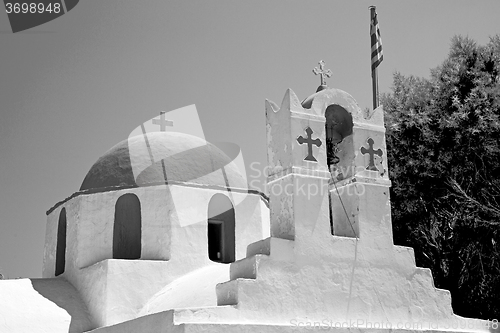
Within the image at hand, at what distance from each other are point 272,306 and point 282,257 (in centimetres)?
53

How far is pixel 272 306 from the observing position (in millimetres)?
6738

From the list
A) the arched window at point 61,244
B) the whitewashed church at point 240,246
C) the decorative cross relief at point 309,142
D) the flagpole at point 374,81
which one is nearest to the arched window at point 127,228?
the whitewashed church at point 240,246

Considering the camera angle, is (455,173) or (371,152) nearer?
(371,152)

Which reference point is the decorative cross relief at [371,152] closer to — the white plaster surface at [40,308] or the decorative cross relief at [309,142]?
the decorative cross relief at [309,142]

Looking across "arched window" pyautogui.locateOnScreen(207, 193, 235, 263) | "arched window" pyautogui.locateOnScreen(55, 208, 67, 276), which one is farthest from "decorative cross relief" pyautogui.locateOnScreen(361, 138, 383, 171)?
"arched window" pyautogui.locateOnScreen(55, 208, 67, 276)

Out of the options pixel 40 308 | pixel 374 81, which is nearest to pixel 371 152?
pixel 374 81

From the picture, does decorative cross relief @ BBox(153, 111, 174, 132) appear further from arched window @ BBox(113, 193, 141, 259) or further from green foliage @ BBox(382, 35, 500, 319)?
green foliage @ BBox(382, 35, 500, 319)

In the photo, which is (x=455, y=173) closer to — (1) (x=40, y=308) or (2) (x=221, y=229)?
(2) (x=221, y=229)

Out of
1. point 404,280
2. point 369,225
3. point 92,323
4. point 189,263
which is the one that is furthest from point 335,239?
point 92,323

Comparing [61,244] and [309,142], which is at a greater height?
[309,142]

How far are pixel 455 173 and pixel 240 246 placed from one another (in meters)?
4.96

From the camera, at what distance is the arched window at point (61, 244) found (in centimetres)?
1071

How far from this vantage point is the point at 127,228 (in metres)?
10.6

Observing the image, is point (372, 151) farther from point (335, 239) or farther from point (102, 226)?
point (102, 226)
